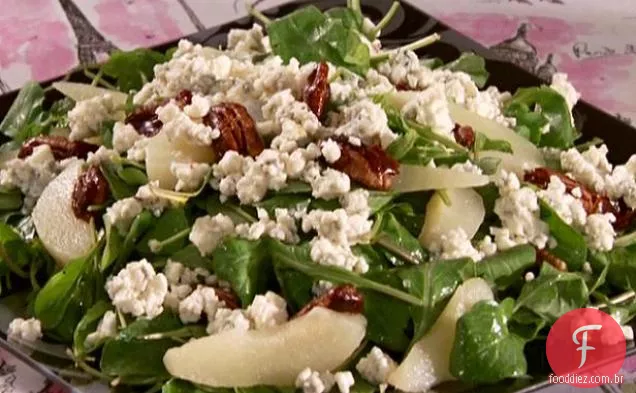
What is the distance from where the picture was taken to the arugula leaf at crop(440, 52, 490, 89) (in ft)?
6.40

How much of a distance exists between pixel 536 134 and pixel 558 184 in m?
0.22

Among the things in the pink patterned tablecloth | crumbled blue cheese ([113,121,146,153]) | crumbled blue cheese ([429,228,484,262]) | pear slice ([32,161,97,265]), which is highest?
crumbled blue cheese ([113,121,146,153])

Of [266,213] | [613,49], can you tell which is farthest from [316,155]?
[613,49]

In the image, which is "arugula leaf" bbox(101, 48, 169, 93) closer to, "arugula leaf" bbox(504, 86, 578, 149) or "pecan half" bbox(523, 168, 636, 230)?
"arugula leaf" bbox(504, 86, 578, 149)

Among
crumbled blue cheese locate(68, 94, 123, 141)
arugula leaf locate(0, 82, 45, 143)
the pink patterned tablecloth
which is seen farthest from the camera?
the pink patterned tablecloth

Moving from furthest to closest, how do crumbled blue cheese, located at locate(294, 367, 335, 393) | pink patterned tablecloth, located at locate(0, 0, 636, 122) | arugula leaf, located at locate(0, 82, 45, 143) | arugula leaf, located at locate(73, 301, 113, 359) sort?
1. pink patterned tablecloth, located at locate(0, 0, 636, 122)
2. arugula leaf, located at locate(0, 82, 45, 143)
3. arugula leaf, located at locate(73, 301, 113, 359)
4. crumbled blue cheese, located at locate(294, 367, 335, 393)

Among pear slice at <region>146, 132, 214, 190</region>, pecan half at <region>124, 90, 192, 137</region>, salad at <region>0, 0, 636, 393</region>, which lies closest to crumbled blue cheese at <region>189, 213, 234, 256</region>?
salad at <region>0, 0, 636, 393</region>

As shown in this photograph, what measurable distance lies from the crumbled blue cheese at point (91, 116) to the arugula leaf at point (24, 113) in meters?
0.14

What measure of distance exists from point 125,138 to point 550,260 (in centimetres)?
61

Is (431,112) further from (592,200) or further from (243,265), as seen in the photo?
(243,265)

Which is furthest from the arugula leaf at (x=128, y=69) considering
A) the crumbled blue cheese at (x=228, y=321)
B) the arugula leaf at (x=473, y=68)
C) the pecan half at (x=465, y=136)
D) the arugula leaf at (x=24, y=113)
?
the crumbled blue cheese at (x=228, y=321)

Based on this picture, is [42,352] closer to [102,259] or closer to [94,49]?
[102,259]

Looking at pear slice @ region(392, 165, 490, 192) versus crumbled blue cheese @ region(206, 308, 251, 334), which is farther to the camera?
pear slice @ region(392, 165, 490, 192)

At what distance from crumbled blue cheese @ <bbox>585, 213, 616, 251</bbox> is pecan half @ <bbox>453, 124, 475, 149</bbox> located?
199mm
